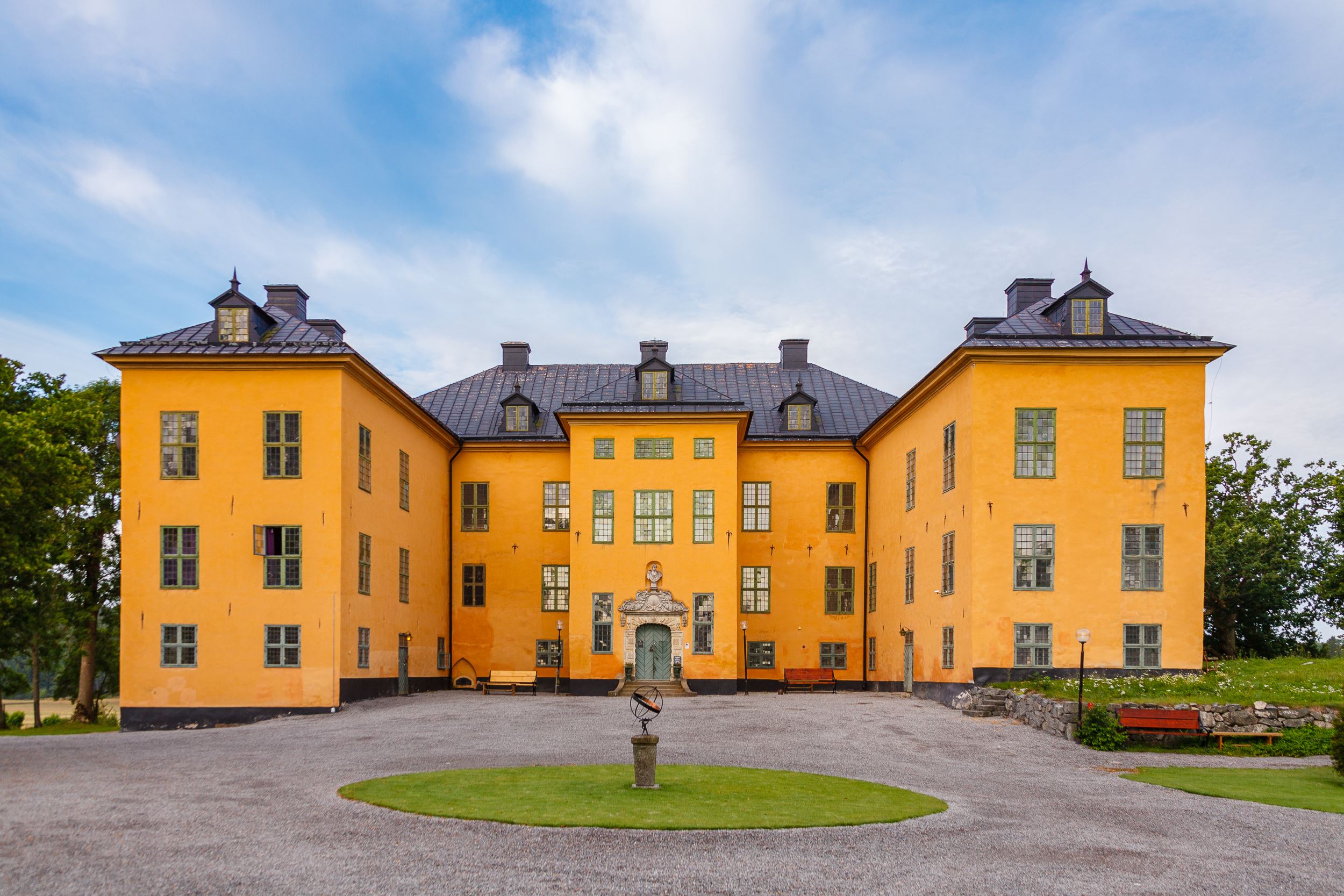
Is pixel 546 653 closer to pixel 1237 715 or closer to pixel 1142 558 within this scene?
pixel 1142 558

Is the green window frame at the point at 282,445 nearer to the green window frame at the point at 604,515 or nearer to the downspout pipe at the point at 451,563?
the green window frame at the point at 604,515

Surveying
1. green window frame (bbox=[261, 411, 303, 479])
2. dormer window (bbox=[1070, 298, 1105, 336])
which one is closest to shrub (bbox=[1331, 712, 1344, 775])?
dormer window (bbox=[1070, 298, 1105, 336])

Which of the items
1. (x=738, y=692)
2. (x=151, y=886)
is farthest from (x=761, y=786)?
(x=738, y=692)

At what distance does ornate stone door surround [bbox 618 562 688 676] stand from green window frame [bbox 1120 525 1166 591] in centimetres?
1380

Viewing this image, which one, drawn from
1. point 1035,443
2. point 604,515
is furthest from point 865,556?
point 1035,443

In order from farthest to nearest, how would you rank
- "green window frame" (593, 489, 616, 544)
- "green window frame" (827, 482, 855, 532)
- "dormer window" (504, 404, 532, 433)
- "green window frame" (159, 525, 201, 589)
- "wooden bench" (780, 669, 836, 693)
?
"dormer window" (504, 404, 532, 433), "green window frame" (827, 482, 855, 532), "wooden bench" (780, 669, 836, 693), "green window frame" (593, 489, 616, 544), "green window frame" (159, 525, 201, 589)

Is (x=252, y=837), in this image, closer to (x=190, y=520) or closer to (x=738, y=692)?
(x=190, y=520)

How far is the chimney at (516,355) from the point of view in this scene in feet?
148

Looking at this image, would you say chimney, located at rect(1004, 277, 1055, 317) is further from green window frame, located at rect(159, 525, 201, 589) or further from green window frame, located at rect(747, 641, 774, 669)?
green window frame, located at rect(159, 525, 201, 589)

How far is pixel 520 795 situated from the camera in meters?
13.5

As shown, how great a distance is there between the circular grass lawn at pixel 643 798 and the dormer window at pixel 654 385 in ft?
66.8

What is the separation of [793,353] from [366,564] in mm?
22234

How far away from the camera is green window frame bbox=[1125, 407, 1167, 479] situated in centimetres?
2666

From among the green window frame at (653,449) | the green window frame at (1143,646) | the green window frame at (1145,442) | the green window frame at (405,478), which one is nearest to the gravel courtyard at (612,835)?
the green window frame at (1143,646)
